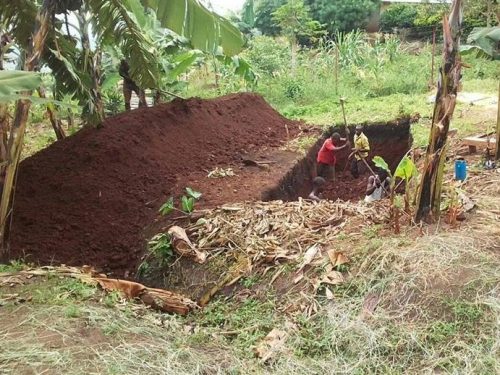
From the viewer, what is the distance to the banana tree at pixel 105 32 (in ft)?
15.2

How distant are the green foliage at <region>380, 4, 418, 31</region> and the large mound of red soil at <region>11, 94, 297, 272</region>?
1673cm

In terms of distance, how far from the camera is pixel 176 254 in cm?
487

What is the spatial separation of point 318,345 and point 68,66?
4.38 m

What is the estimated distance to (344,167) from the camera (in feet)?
32.1

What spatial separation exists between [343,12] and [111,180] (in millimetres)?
18510

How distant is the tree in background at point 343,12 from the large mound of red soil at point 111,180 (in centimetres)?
1542

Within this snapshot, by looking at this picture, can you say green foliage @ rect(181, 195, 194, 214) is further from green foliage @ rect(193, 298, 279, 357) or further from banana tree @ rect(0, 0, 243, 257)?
banana tree @ rect(0, 0, 243, 257)

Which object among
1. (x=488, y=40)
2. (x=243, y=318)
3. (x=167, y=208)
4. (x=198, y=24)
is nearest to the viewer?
(x=243, y=318)

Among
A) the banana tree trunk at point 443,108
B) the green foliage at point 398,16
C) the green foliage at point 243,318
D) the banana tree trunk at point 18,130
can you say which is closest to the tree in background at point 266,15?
the green foliage at point 398,16

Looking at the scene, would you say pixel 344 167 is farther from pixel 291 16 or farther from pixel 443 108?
pixel 291 16

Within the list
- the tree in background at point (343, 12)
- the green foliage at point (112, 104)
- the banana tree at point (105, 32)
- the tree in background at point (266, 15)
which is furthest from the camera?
the tree in background at point (266, 15)

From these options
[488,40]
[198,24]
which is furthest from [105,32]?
[488,40]

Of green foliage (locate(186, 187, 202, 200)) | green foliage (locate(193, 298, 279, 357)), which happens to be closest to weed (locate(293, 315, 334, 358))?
green foliage (locate(193, 298, 279, 357))

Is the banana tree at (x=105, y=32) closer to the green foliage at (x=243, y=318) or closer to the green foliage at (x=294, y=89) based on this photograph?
the green foliage at (x=243, y=318)
